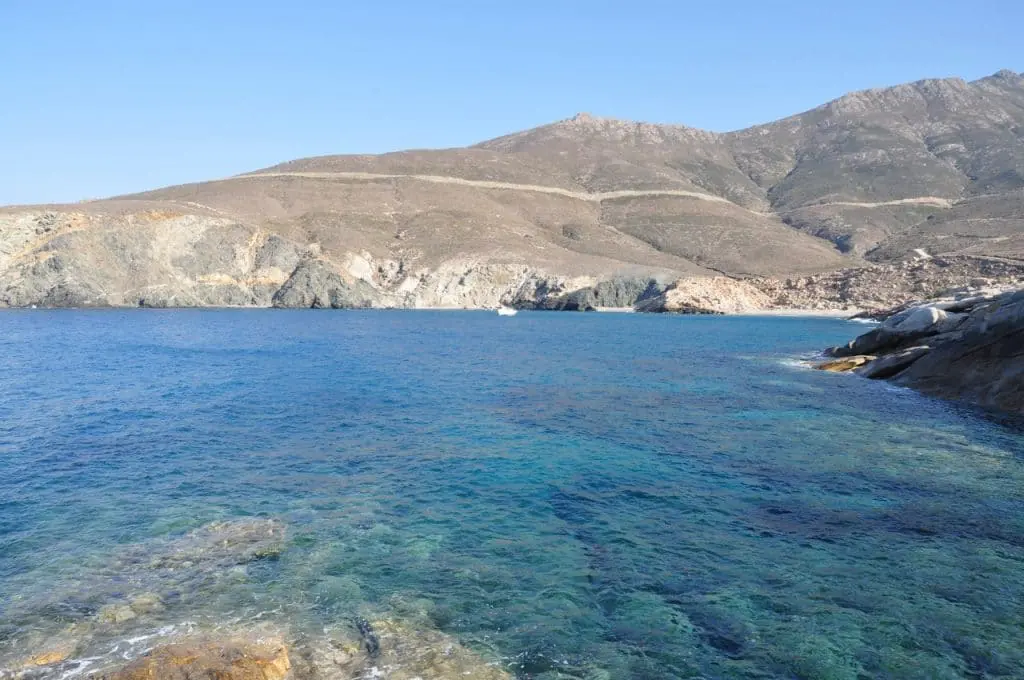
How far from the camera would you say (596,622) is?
902 centimetres

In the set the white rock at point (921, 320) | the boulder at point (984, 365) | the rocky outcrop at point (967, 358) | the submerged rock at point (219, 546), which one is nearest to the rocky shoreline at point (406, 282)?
the white rock at point (921, 320)

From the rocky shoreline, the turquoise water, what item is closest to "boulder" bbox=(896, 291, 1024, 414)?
the turquoise water

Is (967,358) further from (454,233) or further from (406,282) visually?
(454,233)

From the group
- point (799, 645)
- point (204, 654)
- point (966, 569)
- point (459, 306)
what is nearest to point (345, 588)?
point (204, 654)

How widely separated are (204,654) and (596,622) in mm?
4835

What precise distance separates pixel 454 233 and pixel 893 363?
9992 centimetres

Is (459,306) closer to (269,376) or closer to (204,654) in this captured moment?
(269,376)

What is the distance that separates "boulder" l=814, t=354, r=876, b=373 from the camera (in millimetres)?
34469

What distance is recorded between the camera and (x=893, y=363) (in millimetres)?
31281

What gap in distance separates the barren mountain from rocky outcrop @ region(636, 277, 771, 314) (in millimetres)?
5891

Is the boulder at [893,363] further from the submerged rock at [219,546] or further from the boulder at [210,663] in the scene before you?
the boulder at [210,663]

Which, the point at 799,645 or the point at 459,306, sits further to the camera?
the point at 459,306

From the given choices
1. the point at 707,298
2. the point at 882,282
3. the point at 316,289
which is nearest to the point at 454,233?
the point at 316,289

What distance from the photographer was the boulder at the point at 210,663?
7.27 meters
